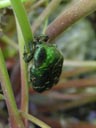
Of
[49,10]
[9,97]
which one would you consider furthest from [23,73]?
[49,10]

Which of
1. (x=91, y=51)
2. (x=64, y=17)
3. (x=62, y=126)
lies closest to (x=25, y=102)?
(x=64, y=17)

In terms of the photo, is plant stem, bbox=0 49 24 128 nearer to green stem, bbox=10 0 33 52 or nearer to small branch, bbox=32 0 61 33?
green stem, bbox=10 0 33 52

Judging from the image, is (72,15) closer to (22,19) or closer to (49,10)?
(22,19)

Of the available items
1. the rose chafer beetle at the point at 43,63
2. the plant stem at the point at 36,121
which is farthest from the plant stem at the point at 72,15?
the plant stem at the point at 36,121

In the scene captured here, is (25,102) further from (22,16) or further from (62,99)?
(62,99)

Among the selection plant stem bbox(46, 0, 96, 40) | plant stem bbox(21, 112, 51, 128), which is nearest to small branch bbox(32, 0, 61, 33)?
plant stem bbox(46, 0, 96, 40)

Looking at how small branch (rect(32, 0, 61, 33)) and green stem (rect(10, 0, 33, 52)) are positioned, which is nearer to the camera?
green stem (rect(10, 0, 33, 52))
